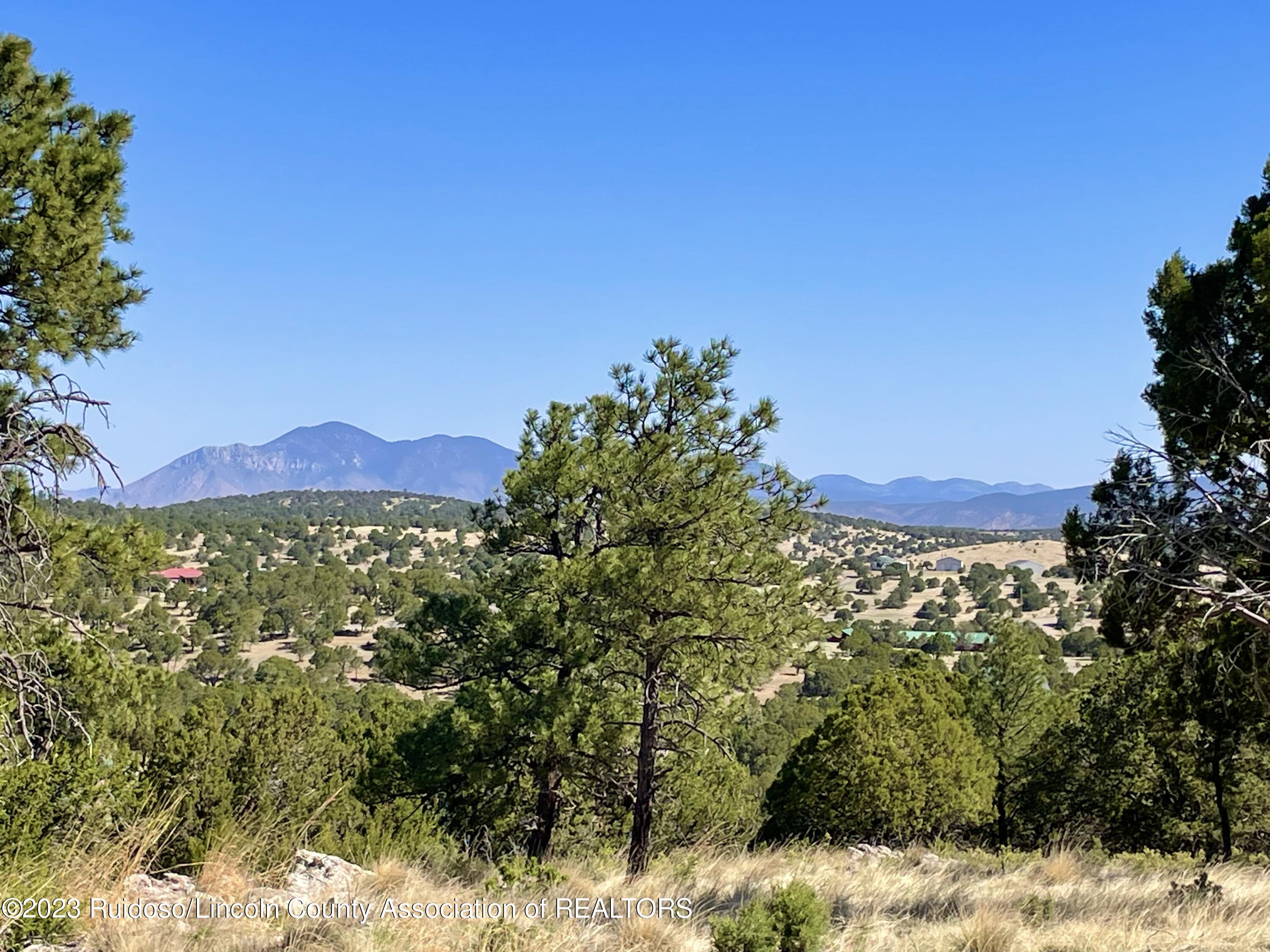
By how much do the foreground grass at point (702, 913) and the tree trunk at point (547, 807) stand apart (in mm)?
4181

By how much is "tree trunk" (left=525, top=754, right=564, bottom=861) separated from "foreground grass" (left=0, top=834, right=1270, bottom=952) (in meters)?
4.18

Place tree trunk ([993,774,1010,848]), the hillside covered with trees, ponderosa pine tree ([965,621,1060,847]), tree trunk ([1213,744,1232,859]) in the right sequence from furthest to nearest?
1. tree trunk ([993,774,1010,848])
2. ponderosa pine tree ([965,621,1060,847])
3. tree trunk ([1213,744,1232,859])
4. the hillside covered with trees

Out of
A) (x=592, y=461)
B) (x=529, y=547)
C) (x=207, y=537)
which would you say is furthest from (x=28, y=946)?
(x=207, y=537)

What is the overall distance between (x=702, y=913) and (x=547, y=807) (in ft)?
25.1

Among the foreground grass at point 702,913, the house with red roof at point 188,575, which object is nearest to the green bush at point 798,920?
the foreground grass at point 702,913

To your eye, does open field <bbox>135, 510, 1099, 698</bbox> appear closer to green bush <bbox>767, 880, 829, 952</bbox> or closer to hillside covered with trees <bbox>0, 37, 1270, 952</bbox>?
hillside covered with trees <bbox>0, 37, 1270, 952</bbox>

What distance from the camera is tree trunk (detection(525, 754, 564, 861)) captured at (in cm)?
1255

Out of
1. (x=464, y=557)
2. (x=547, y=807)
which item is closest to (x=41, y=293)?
(x=547, y=807)

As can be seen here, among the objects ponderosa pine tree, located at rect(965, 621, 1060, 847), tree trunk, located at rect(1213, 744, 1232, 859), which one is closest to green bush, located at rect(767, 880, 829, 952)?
tree trunk, located at rect(1213, 744, 1232, 859)

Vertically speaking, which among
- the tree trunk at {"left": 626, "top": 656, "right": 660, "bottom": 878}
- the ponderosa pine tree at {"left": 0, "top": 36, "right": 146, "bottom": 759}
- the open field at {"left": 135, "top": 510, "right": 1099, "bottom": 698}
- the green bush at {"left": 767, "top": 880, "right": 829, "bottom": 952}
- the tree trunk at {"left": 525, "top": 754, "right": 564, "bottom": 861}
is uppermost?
the ponderosa pine tree at {"left": 0, "top": 36, "right": 146, "bottom": 759}

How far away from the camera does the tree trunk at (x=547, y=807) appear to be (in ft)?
41.2

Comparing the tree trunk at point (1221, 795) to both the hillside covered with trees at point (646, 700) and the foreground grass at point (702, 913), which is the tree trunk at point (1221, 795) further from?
the foreground grass at point (702, 913)

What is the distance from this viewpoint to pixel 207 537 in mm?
125500

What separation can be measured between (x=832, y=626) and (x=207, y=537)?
132424 mm
